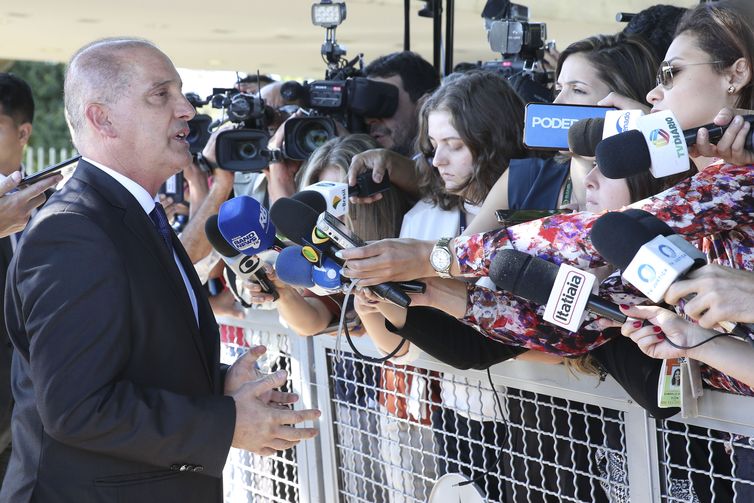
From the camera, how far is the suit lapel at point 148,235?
2.27 metres

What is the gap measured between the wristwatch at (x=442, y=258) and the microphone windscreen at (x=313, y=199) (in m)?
0.37

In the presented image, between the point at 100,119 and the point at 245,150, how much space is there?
1.58 metres

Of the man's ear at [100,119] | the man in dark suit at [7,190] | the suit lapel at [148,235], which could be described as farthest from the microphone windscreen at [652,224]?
the man in dark suit at [7,190]

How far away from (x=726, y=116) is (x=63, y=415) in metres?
1.48

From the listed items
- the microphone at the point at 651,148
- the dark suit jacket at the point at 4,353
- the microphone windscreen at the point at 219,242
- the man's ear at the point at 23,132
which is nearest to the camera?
the microphone at the point at 651,148

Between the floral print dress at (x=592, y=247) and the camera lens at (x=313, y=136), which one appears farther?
the camera lens at (x=313, y=136)

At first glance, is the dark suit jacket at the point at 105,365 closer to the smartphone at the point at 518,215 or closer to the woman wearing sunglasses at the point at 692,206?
the woman wearing sunglasses at the point at 692,206

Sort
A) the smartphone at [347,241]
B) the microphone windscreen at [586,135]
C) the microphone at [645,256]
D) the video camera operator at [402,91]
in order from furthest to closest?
the video camera operator at [402,91] < the smartphone at [347,241] < the microphone windscreen at [586,135] < the microphone at [645,256]

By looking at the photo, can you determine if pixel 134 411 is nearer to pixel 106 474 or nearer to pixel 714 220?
pixel 106 474

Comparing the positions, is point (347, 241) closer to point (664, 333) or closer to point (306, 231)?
point (306, 231)

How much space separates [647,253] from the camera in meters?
1.63

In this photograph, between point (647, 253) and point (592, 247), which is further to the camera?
point (592, 247)

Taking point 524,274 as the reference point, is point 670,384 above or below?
below

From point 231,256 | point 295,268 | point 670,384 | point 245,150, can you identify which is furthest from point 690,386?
point 245,150
